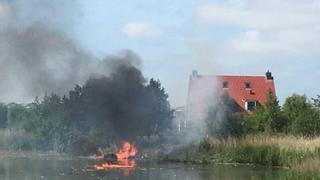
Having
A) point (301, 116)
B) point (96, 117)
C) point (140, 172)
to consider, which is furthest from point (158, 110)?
point (140, 172)

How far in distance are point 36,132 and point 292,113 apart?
29491 millimetres

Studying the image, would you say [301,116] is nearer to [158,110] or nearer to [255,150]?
[255,150]

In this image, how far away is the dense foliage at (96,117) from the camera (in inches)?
2426

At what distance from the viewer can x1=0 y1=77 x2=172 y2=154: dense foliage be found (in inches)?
2426

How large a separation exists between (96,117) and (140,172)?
20.0 m

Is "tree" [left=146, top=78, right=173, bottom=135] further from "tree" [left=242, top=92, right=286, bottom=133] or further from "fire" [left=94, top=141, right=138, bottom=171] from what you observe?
"tree" [left=242, top=92, right=286, bottom=133]

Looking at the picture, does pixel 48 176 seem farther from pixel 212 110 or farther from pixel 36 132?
pixel 36 132

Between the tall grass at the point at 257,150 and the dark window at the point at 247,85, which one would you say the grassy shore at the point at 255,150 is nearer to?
the tall grass at the point at 257,150

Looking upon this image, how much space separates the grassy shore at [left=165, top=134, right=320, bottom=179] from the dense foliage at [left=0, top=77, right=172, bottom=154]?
20.9 ft

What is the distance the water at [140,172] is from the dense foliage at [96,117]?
11715 millimetres

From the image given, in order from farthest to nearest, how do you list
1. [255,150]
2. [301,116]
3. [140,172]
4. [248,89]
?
[248,89] → [301,116] → [255,150] → [140,172]

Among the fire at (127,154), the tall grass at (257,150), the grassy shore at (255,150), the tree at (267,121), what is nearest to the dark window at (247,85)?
the tree at (267,121)

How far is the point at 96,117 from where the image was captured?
206 ft

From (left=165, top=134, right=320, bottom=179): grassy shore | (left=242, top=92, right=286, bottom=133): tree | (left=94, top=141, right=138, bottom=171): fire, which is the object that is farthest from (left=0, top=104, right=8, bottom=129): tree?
(left=242, top=92, right=286, bottom=133): tree
